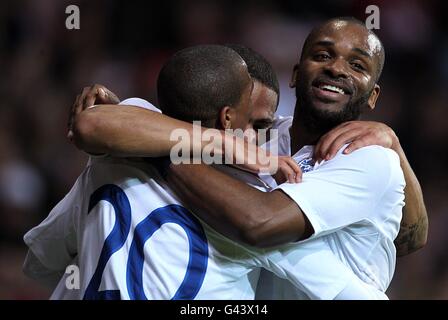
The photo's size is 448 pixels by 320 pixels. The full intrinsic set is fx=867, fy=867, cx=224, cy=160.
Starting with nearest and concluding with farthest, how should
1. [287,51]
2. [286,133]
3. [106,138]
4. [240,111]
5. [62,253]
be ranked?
[106,138]
[240,111]
[62,253]
[286,133]
[287,51]

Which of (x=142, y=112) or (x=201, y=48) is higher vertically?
(x=201, y=48)

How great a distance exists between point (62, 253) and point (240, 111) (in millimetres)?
811

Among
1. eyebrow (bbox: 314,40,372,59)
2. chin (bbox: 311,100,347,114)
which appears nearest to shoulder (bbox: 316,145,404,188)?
chin (bbox: 311,100,347,114)

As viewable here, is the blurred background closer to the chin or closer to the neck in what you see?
the neck

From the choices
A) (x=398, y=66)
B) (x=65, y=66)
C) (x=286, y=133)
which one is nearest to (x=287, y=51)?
(x=398, y=66)

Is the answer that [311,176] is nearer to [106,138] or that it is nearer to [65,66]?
[106,138]

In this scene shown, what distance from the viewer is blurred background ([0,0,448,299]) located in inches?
216

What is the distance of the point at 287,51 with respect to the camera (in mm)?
5867

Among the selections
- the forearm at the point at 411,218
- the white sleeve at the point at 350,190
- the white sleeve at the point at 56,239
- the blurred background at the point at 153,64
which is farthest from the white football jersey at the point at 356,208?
the blurred background at the point at 153,64

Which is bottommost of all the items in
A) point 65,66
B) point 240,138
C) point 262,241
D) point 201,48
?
point 65,66

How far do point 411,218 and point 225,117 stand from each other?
885mm

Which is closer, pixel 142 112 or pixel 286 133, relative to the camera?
pixel 142 112

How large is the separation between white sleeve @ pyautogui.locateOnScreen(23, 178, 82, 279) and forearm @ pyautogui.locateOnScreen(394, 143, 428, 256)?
1.10 m

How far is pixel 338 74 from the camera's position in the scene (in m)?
2.96
